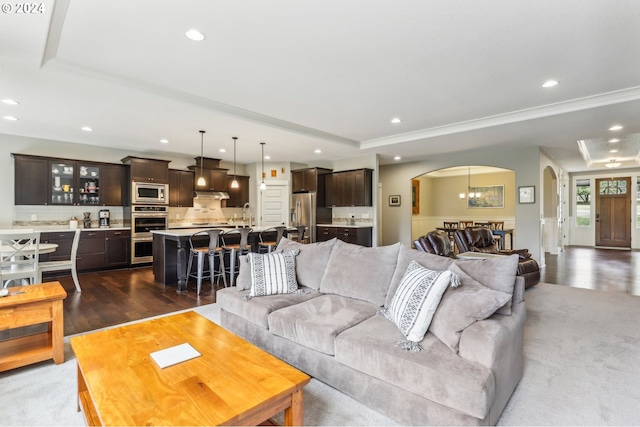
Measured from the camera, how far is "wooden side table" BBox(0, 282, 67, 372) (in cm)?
241

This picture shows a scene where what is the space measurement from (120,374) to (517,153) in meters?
7.63

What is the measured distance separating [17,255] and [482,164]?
8.21m

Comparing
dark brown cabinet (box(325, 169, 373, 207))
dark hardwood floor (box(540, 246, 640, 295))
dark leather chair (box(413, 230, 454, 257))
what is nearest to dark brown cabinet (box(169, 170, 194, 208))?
dark brown cabinet (box(325, 169, 373, 207))

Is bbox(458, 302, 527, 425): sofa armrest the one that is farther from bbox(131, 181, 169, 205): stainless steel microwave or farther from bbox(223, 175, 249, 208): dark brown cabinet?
bbox(223, 175, 249, 208): dark brown cabinet

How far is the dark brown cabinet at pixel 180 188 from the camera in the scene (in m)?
7.51

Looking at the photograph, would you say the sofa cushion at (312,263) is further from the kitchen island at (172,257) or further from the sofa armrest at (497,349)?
the kitchen island at (172,257)

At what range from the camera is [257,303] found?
2.76m

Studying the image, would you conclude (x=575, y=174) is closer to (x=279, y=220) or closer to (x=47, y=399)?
(x=279, y=220)

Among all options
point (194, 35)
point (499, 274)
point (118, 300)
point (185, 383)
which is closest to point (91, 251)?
point (118, 300)

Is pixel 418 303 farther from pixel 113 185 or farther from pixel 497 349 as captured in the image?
pixel 113 185

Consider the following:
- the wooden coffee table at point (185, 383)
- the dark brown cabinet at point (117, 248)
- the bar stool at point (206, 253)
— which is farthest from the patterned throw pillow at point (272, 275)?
the dark brown cabinet at point (117, 248)

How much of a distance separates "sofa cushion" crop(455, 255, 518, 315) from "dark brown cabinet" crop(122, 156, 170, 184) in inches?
261

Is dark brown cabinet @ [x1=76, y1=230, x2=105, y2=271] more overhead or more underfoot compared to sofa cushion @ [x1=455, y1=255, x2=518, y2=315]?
more underfoot

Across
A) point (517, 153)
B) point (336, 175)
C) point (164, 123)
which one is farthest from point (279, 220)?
point (517, 153)
